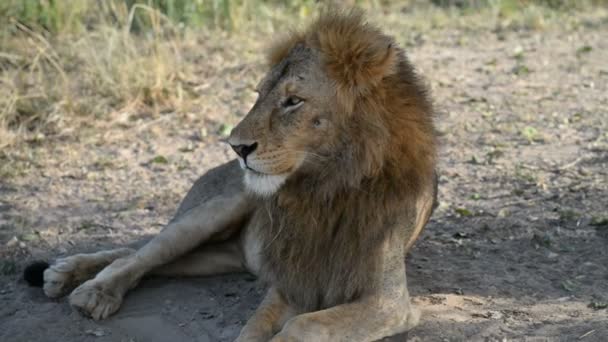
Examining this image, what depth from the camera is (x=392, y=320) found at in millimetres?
3307

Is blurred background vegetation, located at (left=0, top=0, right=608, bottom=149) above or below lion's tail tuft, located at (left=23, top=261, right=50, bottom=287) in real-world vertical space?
above

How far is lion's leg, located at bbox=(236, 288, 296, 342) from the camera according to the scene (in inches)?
131

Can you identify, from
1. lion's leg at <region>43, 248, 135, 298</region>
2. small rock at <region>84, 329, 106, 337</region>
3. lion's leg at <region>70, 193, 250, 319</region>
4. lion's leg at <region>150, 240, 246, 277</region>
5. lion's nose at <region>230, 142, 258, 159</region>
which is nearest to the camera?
lion's nose at <region>230, 142, 258, 159</region>

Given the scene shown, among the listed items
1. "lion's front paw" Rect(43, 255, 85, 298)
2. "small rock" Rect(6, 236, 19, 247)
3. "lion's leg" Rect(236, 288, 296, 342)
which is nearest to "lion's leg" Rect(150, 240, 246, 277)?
"lion's front paw" Rect(43, 255, 85, 298)

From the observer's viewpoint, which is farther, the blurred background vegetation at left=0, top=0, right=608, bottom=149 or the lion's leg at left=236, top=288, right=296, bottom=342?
the blurred background vegetation at left=0, top=0, right=608, bottom=149

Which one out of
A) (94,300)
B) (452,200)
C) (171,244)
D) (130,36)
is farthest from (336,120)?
(130,36)

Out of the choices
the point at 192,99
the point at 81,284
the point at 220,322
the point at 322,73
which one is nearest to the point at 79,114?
the point at 192,99

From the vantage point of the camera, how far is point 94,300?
3703 millimetres

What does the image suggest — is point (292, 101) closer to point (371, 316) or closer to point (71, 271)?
point (371, 316)

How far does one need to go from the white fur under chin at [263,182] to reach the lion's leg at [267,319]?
0.49 m

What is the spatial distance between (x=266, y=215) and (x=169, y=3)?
453cm

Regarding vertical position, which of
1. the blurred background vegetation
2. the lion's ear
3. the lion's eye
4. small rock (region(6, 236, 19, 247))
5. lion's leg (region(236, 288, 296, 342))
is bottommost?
small rock (region(6, 236, 19, 247))

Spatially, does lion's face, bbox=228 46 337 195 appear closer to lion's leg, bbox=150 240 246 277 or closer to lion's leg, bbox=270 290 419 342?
lion's leg, bbox=270 290 419 342

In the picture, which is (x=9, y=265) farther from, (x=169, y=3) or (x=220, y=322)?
(x=169, y=3)
